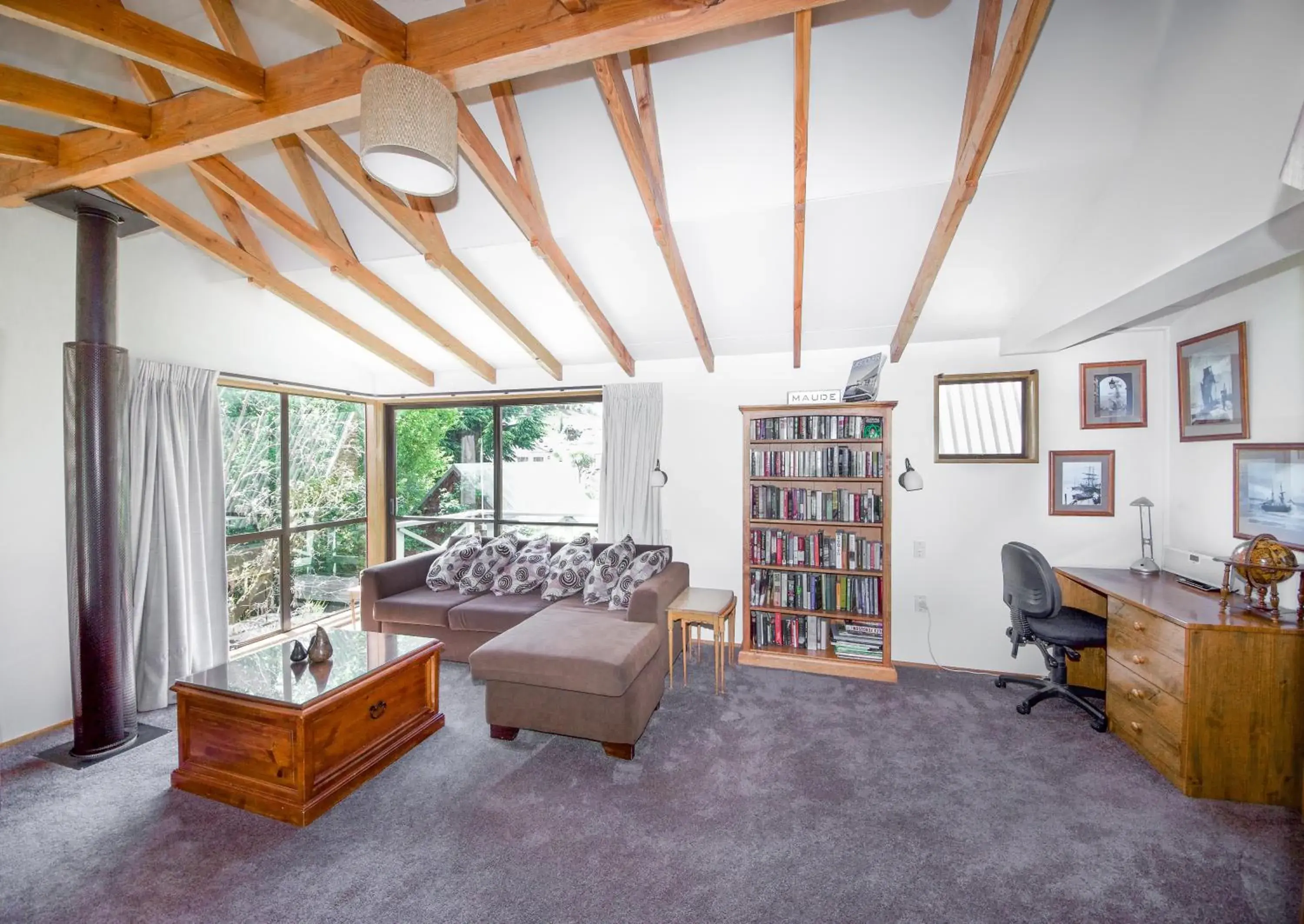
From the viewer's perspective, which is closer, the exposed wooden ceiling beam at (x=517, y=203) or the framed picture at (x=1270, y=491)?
the exposed wooden ceiling beam at (x=517, y=203)

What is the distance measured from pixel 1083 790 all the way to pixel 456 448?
507cm

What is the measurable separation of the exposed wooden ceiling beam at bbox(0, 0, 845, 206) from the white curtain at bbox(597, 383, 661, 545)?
2.67 meters

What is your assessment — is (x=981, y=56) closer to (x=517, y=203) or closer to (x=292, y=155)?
(x=517, y=203)

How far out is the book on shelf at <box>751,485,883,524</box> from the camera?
3693 millimetres

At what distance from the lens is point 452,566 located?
4.18m

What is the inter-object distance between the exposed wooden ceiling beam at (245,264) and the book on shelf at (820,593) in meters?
3.63

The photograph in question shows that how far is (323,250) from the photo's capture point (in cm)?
306

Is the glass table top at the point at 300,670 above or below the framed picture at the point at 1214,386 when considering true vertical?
below

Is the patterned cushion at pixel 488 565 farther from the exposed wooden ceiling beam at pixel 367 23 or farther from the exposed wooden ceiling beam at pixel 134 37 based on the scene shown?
the exposed wooden ceiling beam at pixel 367 23

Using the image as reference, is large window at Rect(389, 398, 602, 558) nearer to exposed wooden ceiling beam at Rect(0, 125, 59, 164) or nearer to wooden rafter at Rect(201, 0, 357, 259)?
wooden rafter at Rect(201, 0, 357, 259)

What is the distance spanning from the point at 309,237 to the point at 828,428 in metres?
3.44

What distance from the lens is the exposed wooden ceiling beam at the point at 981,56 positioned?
1812 millimetres

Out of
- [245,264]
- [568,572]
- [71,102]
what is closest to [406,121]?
[71,102]

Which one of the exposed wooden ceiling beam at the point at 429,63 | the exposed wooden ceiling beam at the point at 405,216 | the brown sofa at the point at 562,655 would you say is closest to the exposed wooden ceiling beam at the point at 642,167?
the exposed wooden ceiling beam at the point at 429,63
